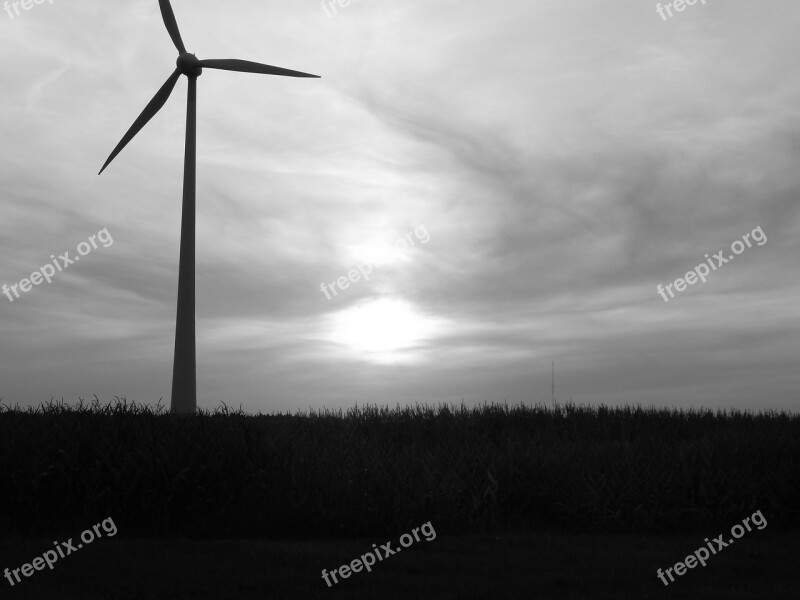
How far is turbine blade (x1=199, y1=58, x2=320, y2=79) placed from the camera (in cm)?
3372

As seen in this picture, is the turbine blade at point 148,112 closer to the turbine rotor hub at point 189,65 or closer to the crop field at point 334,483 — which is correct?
the turbine rotor hub at point 189,65

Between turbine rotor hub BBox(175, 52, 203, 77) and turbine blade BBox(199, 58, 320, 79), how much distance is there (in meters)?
0.26

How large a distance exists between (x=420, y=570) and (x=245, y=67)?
2620cm

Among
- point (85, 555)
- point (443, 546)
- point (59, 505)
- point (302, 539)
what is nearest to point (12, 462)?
point (59, 505)

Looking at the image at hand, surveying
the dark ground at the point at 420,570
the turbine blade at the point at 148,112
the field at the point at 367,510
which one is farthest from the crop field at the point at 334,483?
the turbine blade at the point at 148,112

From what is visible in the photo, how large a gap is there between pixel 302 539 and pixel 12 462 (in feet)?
22.3

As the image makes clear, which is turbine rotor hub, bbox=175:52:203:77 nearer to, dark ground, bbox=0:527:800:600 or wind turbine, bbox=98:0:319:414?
wind turbine, bbox=98:0:319:414

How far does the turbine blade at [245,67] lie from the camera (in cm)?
3372

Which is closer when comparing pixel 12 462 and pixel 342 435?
pixel 12 462

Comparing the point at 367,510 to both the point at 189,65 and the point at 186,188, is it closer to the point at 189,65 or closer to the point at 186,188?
the point at 186,188

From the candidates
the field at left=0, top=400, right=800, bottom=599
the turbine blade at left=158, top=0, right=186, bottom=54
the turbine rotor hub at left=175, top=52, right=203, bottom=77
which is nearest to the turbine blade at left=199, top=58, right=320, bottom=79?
the turbine rotor hub at left=175, top=52, right=203, bottom=77

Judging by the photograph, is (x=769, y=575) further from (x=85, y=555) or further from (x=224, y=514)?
(x=85, y=555)

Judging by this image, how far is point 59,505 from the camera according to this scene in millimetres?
16844

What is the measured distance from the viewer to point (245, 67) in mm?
33844
